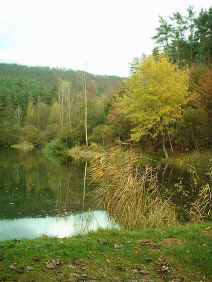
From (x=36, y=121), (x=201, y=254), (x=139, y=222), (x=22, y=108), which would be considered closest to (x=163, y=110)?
(x=139, y=222)

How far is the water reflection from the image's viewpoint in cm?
1075

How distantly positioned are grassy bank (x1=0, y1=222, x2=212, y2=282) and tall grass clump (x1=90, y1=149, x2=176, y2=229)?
227 centimetres

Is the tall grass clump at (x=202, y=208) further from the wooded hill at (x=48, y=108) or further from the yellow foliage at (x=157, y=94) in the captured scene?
the wooded hill at (x=48, y=108)

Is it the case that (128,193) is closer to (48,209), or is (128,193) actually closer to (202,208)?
(202,208)

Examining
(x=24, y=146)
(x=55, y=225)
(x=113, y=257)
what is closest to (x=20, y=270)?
(x=113, y=257)

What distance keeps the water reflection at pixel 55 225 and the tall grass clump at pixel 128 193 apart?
605 millimetres

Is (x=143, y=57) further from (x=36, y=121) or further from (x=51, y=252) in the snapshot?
(x=36, y=121)

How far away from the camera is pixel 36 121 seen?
3310 inches

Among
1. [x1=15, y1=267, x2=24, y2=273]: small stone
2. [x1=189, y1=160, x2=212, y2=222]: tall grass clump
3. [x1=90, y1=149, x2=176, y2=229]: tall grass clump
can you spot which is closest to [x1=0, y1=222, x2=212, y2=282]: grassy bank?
[x1=15, y1=267, x2=24, y2=273]: small stone

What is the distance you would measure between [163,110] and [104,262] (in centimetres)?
2383

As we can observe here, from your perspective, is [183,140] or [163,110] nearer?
[163,110]

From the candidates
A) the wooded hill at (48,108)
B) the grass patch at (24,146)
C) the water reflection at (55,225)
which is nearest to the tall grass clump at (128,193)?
the water reflection at (55,225)

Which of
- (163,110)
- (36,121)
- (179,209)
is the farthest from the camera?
(36,121)

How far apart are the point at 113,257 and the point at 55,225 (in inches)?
222
